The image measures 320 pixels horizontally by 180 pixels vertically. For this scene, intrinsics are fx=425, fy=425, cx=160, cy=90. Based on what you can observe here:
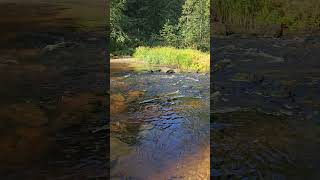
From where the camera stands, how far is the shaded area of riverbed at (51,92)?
10.2 ft

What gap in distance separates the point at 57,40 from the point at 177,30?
15.2 feet

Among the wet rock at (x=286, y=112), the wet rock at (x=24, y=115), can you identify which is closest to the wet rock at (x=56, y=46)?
the wet rock at (x=24, y=115)

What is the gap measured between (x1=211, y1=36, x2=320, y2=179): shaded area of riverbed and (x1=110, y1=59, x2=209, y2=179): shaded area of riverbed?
41 cm

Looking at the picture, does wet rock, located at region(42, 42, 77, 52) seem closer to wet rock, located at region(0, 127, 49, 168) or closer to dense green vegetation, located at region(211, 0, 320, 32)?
wet rock, located at region(0, 127, 49, 168)

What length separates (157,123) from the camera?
541 centimetres

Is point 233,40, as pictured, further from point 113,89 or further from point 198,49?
point 198,49

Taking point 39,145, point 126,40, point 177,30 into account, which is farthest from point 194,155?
point 177,30

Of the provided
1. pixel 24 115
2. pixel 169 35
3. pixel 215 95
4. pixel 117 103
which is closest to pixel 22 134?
pixel 24 115

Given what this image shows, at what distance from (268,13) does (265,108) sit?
96cm

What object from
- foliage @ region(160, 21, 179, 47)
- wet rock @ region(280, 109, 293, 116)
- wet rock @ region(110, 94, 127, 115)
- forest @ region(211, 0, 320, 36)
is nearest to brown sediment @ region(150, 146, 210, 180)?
wet rock @ region(280, 109, 293, 116)

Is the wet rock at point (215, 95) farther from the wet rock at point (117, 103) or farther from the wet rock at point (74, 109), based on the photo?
the wet rock at point (117, 103)

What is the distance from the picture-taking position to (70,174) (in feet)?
9.63

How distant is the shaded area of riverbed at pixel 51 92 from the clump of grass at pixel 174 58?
2.76 meters

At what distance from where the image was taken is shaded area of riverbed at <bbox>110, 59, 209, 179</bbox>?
389 centimetres
